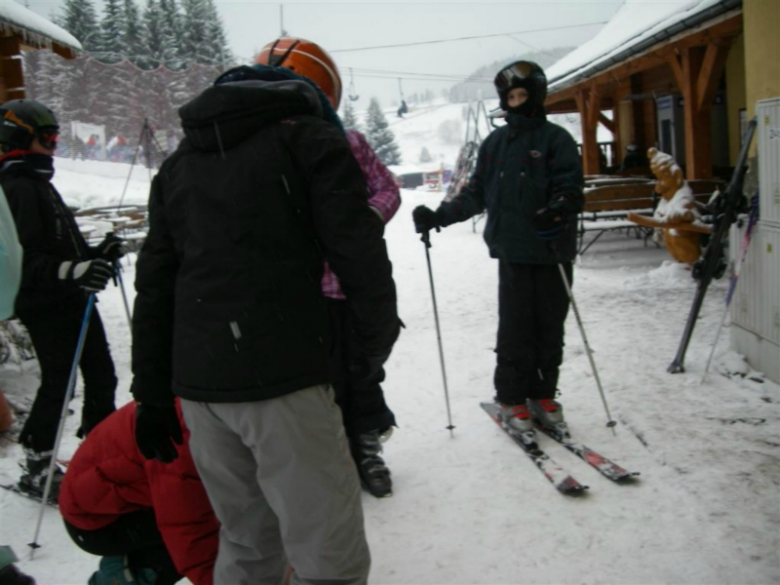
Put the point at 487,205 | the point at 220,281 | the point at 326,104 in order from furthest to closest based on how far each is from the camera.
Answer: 1. the point at 487,205
2. the point at 326,104
3. the point at 220,281

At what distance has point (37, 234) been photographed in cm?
334

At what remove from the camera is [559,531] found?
110 inches

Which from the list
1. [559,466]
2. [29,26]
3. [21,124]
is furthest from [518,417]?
[29,26]

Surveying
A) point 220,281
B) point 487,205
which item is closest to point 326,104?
point 220,281

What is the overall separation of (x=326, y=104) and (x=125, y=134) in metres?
28.1

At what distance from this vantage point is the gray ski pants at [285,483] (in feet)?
5.75

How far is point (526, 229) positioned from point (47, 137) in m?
2.59

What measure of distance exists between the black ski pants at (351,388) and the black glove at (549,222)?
109 cm

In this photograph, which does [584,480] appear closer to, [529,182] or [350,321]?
[350,321]

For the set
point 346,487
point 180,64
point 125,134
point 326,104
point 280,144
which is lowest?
point 346,487

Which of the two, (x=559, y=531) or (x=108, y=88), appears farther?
(x=108, y=88)

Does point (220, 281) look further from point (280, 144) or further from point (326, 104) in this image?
point (326, 104)

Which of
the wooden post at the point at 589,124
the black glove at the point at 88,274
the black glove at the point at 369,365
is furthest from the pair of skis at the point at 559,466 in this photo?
the wooden post at the point at 589,124

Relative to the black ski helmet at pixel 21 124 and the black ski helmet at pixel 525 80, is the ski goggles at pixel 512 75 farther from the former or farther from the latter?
the black ski helmet at pixel 21 124
